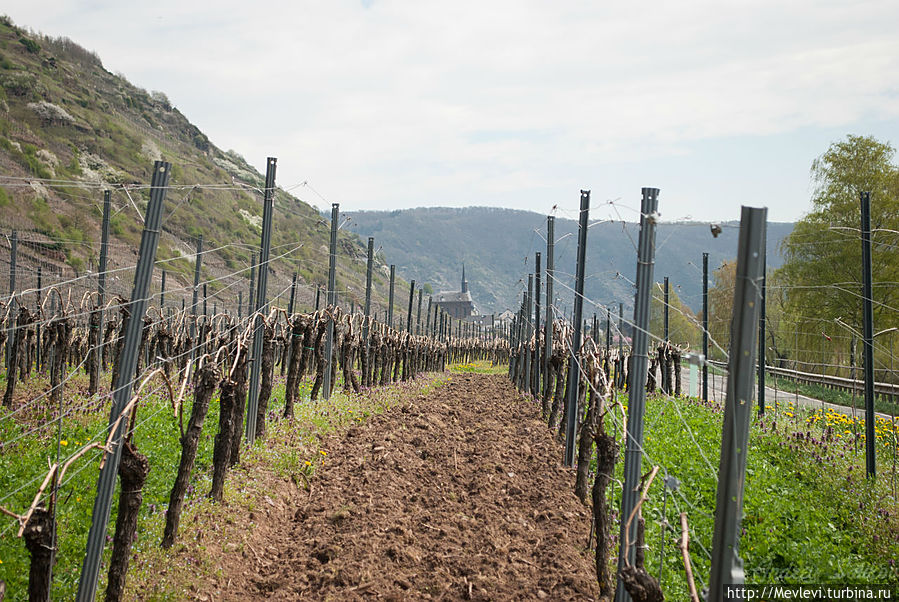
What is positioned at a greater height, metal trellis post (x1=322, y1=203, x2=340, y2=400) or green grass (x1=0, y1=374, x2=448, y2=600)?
metal trellis post (x1=322, y1=203, x2=340, y2=400)

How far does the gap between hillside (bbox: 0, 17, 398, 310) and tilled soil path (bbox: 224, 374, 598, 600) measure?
1511 cm

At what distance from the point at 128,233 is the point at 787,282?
4308 centimetres

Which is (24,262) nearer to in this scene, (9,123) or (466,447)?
(9,123)

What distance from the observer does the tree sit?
73.2 feet

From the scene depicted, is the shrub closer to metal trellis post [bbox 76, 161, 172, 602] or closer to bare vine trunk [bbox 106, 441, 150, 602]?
metal trellis post [bbox 76, 161, 172, 602]

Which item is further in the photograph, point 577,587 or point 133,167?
point 133,167

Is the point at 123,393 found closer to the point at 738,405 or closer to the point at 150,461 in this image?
the point at 150,461

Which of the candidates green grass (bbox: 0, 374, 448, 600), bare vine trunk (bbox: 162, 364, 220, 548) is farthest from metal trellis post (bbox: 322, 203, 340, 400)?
bare vine trunk (bbox: 162, 364, 220, 548)

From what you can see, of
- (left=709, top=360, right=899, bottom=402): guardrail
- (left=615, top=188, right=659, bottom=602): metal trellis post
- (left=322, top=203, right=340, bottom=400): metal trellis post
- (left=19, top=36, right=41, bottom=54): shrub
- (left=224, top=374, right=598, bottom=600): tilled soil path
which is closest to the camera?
(left=615, top=188, right=659, bottom=602): metal trellis post

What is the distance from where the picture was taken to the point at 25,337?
498 inches

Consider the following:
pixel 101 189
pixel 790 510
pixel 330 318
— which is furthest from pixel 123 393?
pixel 101 189

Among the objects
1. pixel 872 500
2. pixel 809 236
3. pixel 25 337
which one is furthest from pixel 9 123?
pixel 872 500

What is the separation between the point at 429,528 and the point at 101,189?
23.1m

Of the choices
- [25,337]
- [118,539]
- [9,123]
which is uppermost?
[9,123]
